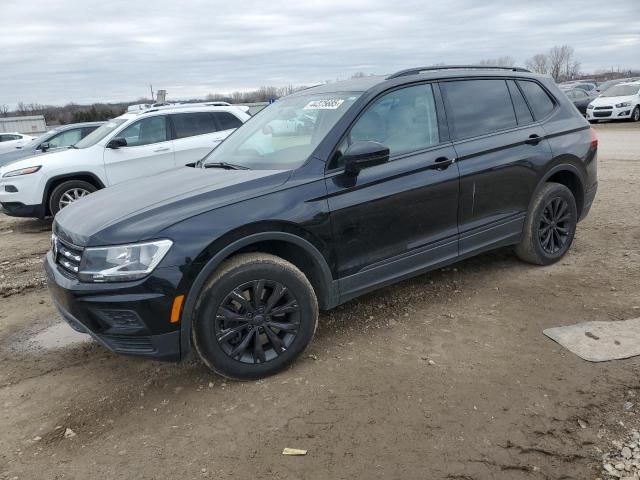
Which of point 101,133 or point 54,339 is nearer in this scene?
point 54,339

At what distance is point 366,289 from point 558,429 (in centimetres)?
150

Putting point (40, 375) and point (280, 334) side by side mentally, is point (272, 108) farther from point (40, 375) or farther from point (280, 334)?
point (40, 375)

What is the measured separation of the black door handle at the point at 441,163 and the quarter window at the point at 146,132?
20.1 feet

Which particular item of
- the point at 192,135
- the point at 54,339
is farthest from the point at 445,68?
the point at 192,135

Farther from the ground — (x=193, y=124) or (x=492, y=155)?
(x=193, y=124)

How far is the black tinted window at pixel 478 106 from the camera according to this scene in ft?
13.8

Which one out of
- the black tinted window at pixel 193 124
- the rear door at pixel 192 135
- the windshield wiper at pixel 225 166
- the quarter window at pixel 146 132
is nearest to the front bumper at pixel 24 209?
the quarter window at pixel 146 132

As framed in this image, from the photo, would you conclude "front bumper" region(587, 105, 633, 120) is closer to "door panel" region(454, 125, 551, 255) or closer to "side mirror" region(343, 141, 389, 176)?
"door panel" region(454, 125, 551, 255)

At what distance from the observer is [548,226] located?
16.0ft

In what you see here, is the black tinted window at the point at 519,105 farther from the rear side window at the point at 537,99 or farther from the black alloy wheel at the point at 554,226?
the black alloy wheel at the point at 554,226

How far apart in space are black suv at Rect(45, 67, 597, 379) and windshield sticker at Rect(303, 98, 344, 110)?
0.05 ft

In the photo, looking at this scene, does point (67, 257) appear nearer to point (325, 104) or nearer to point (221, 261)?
point (221, 261)

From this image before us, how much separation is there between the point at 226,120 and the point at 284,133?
570 cm

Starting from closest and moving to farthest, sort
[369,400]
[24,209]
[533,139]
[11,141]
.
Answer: [369,400]
[533,139]
[24,209]
[11,141]
